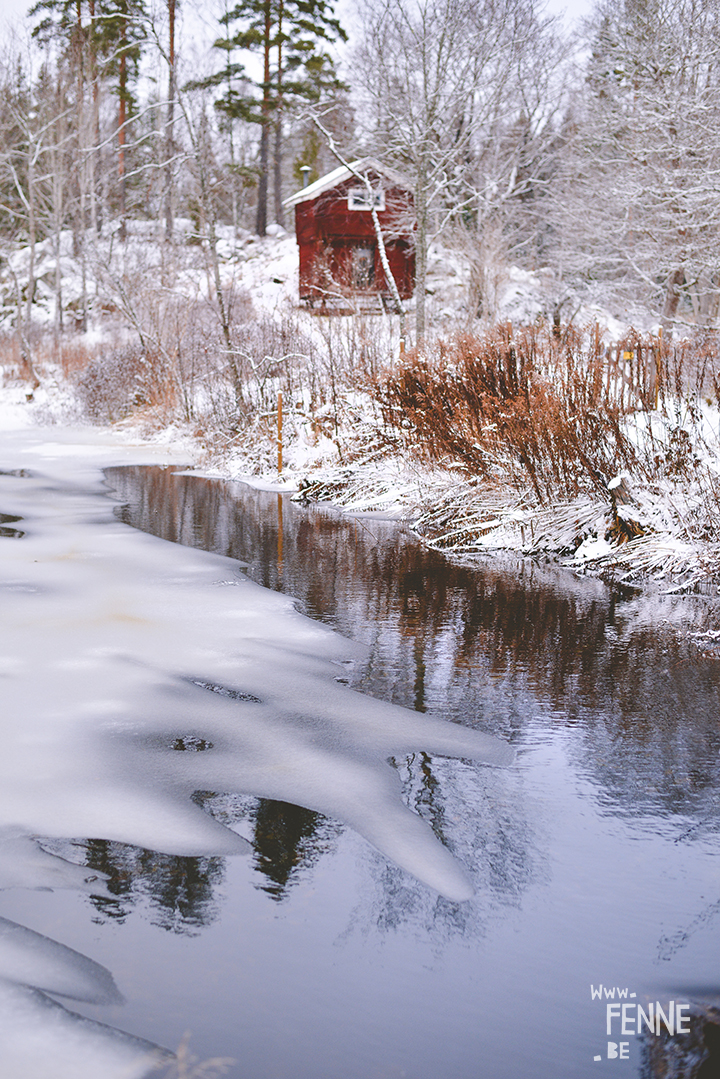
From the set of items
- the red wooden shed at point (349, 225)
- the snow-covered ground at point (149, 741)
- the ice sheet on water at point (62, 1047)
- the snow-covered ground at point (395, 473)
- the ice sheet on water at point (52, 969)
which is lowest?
the ice sheet on water at point (62, 1047)

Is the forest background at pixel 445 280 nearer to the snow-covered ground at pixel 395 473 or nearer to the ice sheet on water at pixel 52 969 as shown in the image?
the snow-covered ground at pixel 395 473

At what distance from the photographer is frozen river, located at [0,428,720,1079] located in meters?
2.59

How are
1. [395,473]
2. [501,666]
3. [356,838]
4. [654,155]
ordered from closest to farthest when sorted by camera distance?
[356,838] → [501,666] → [395,473] → [654,155]

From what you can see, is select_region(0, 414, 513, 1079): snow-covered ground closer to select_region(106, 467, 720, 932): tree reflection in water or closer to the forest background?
select_region(106, 467, 720, 932): tree reflection in water

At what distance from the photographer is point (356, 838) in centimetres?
362

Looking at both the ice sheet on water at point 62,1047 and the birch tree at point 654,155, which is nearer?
the ice sheet on water at point 62,1047

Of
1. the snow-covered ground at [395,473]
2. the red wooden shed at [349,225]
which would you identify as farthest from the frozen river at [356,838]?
the red wooden shed at [349,225]

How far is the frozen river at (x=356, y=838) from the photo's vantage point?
259 centimetres

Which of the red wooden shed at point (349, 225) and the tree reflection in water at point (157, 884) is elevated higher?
the red wooden shed at point (349, 225)

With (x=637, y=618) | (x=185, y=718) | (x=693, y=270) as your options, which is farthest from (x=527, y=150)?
(x=185, y=718)

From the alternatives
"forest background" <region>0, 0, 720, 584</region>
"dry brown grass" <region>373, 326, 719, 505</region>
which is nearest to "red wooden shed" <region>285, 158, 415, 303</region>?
"forest background" <region>0, 0, 720, 584</region>

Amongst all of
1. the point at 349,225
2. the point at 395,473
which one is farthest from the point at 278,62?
the point at 395,473

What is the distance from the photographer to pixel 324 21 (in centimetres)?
4891

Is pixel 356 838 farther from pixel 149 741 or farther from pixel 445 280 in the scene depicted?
pixel 445 280
